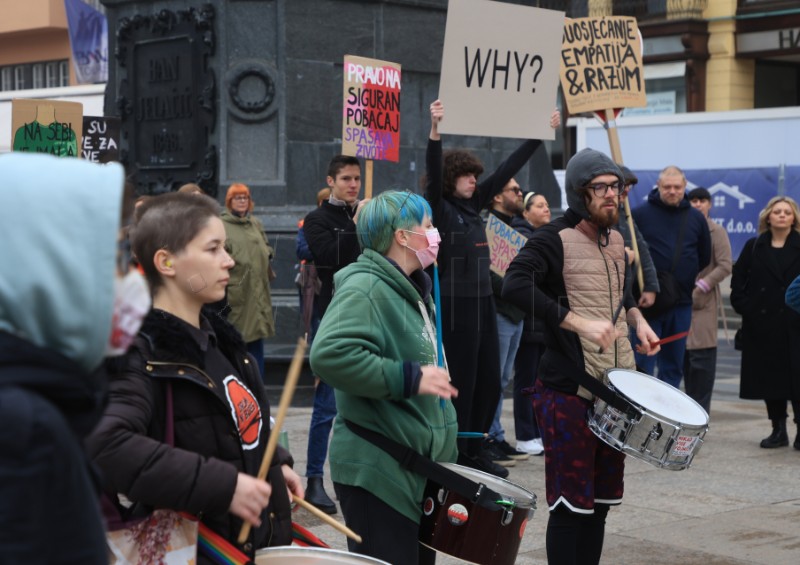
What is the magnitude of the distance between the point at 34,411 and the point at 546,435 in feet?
11.1

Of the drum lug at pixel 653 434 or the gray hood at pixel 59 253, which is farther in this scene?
the drum lug at pixel 653 434

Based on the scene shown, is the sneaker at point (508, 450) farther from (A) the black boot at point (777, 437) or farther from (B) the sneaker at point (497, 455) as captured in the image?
(A) the black boot at point (777, 437)

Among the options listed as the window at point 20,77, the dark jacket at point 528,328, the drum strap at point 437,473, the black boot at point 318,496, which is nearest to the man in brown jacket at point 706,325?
the dark jacket at point 528,328

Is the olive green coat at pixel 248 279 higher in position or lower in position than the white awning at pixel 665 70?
lower

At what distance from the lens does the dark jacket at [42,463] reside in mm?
1641

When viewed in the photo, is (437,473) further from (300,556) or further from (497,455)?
(497,455)

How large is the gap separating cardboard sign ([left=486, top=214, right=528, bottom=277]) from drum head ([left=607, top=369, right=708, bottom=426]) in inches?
148

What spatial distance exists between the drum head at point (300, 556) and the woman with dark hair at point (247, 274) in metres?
5.69

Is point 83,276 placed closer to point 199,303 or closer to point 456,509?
point 199,303

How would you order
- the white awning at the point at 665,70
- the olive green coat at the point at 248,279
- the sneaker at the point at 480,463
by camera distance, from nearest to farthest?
the sneaker at the point at 480,463, the olive green coat at the point at 248,279, the white awning at the point at 665,70

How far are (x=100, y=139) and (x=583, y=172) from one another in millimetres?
6505

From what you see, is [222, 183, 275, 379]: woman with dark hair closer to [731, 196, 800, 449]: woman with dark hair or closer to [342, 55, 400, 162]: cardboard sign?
[342, 55, 400, 162]: cardboard sign

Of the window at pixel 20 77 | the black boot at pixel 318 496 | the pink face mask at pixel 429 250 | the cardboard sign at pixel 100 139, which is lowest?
the black boot at pixel 318 496

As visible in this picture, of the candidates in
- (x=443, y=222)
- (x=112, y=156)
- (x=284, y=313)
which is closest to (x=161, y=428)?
(x=443, y=222)
